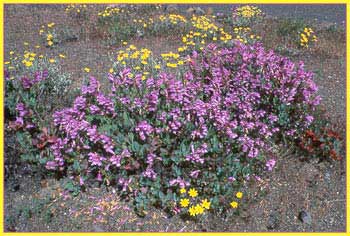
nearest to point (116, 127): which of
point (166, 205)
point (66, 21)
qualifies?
point (166, 205)

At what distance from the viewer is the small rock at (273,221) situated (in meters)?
4.82

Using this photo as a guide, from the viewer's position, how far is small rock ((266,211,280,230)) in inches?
190

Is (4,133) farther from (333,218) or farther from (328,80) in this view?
(328,80)

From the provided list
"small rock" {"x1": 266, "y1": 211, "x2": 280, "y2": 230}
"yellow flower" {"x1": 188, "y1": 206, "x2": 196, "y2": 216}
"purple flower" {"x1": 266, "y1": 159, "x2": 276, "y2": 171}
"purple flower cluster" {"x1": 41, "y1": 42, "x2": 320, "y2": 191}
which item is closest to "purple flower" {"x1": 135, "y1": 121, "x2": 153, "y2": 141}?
"purple flower cluster" {"x1": 41, "y1": 42, "x2": 320, "y2": 191}

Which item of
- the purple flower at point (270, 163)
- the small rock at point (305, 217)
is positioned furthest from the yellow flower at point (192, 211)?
the small rock at point (305, 217)

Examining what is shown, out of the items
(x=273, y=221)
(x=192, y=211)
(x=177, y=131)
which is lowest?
(x=273, y=221)

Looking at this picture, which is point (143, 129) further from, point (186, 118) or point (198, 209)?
point (198, 209)

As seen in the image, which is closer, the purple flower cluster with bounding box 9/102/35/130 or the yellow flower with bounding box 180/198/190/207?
the yellow flower with bounding box 180/198/190/207

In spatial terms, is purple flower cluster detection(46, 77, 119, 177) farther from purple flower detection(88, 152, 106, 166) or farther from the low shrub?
the low shrub

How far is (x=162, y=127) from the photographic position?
520 centimetres

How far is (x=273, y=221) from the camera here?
4.86 metres

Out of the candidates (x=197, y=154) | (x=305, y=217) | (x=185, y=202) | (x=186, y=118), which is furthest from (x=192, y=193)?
(x=305, y=217)

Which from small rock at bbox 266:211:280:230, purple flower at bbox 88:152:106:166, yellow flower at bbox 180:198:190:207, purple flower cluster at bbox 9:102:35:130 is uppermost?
purple flower cluster at bbox 9:102:35:130

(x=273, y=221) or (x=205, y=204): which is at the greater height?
(x=205, y=204)
